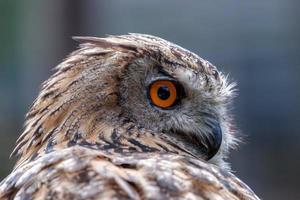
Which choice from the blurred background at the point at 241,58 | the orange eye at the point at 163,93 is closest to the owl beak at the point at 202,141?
the orange eye at the point at 163,93

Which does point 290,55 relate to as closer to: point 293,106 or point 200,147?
point 293,106

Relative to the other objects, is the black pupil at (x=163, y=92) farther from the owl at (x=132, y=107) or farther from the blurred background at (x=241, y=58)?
the blurred background at (x=241, y=58)

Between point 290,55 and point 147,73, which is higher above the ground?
point 147,73

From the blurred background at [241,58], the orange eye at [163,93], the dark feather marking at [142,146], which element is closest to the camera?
the dark feather marking at [142,146]

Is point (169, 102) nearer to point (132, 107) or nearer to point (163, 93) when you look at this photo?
point (163, 93)

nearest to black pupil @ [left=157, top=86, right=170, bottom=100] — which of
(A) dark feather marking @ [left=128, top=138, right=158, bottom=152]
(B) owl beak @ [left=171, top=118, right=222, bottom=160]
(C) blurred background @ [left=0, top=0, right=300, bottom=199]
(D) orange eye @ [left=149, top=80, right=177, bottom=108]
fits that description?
(D) orange eye @ [left=149, top=80, right=177, bottom=108]

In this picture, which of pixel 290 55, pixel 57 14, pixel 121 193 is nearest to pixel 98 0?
pixel 57 14

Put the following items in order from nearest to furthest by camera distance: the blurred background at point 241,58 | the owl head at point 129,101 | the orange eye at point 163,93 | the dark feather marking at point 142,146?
the dark feather marking at point 142,146, the owl head at point 129,101, the orange eye at point 163,93, the blurred background at point 241,58
